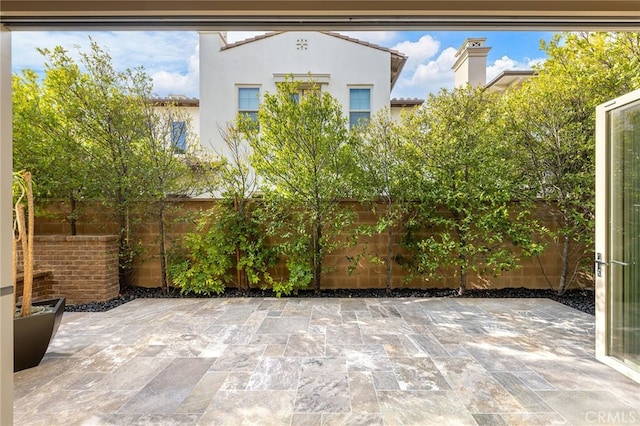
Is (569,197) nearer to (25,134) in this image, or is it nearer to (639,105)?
(639,105)

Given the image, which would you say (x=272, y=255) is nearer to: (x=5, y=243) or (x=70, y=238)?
(x=70, y=238)

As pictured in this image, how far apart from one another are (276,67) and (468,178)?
576 centimetres

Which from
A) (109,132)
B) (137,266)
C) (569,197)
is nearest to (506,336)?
(569,197)

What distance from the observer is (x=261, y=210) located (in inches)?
190

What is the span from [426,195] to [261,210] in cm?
267

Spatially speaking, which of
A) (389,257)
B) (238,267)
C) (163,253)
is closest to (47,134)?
(163,253)

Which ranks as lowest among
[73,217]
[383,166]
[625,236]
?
[625,236]

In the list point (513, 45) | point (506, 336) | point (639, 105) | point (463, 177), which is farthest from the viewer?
point (513, 45)

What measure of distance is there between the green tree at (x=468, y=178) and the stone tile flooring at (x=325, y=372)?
1.04 meters

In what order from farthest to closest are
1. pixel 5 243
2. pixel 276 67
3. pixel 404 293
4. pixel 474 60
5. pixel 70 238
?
pixel 276 67
pixel 474 60
pixel 404 293
pixel 70 238
pixel 5 243

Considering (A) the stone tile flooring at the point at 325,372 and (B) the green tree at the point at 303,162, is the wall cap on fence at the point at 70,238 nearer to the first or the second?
(A) the stone tile flooring at the point at 325,372

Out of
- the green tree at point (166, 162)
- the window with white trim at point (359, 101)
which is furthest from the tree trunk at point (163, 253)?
the window with white trim at point (359, 101)

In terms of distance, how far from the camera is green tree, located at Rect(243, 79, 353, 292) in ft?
14.8

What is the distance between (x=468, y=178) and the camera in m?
4.72
